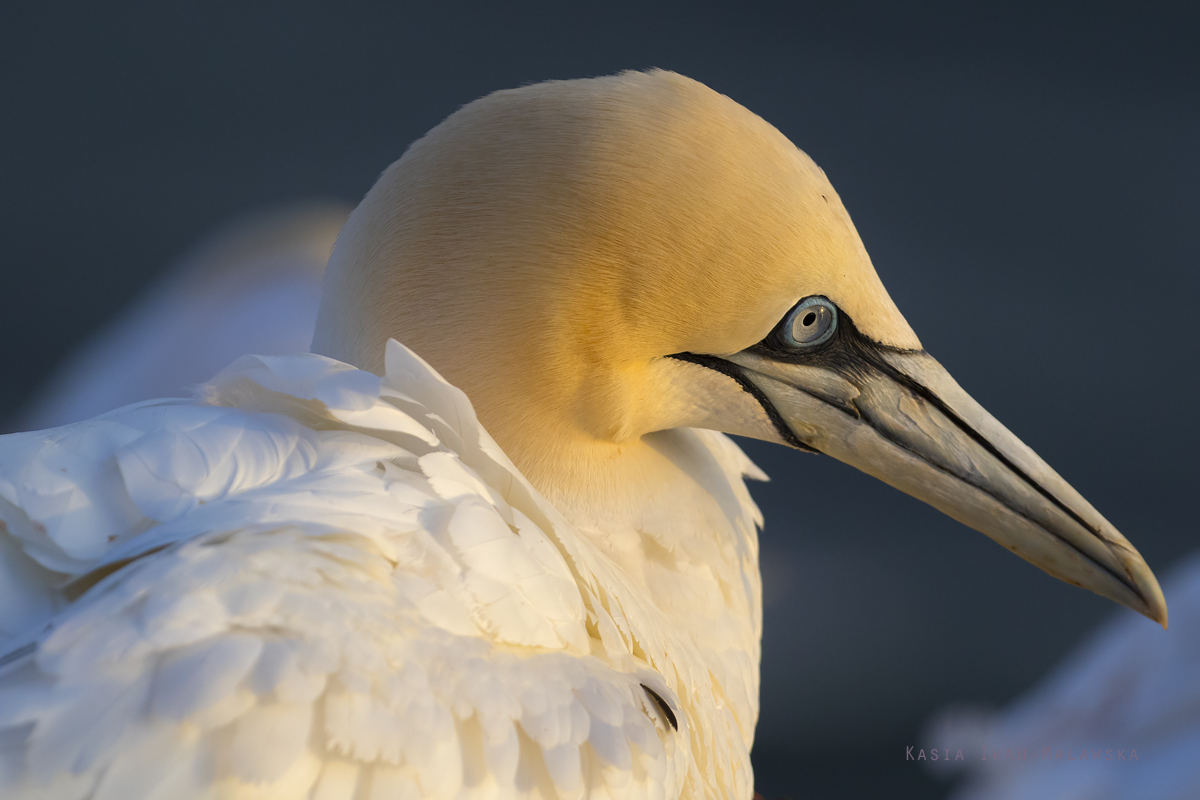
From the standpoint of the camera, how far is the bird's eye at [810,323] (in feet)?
4.18

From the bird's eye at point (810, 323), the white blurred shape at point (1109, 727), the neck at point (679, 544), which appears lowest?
the white blurred shape at point (1109, 727)

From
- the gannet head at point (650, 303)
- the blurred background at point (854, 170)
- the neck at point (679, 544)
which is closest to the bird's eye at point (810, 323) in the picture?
the gannet head at point (650, 303)

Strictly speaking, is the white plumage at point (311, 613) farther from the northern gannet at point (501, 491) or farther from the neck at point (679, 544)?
the neck at point (679, 544)

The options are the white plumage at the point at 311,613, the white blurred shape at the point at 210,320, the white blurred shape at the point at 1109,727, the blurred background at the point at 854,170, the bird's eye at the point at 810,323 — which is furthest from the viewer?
the blurred background at the point at 854,170

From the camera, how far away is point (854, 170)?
3.34 metres

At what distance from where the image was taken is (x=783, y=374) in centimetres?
133

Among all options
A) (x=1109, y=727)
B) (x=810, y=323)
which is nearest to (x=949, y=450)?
(x=810, y=323)

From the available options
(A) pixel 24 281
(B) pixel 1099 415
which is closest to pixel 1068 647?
(B) pixel 1099 415

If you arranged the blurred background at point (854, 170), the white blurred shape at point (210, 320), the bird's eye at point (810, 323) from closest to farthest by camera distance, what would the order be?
the bird's eye at point (810, 323), the white blurred shape at point (210, 320), the blurred background at point (854, 170)

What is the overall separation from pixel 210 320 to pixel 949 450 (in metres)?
1.65

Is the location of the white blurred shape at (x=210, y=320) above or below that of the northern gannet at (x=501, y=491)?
below

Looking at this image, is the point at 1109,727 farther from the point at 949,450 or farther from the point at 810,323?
the point at 810,323

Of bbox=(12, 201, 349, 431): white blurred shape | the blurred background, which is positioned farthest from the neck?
the blurred background

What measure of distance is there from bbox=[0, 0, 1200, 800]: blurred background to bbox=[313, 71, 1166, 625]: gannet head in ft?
5.20
